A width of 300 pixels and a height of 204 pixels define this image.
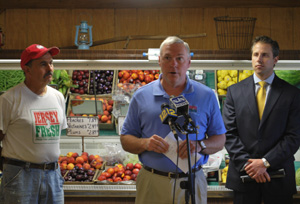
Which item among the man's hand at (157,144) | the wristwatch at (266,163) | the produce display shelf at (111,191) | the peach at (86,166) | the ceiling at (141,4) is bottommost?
the produce display shelf at (111,191)

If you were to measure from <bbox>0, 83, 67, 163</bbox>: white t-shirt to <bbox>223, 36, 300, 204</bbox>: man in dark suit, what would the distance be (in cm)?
141

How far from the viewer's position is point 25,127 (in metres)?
2.88

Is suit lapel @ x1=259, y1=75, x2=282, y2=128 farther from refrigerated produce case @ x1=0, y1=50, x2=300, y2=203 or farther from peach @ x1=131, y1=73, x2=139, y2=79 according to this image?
peach @ x1=131, y1=73, x2=139, y2=79

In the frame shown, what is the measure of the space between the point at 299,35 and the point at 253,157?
250 cm

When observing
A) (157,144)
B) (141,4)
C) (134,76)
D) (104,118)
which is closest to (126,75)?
(134,76)

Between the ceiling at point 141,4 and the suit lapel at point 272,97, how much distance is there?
1904 millimetres

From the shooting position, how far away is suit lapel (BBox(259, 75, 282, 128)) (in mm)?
3252

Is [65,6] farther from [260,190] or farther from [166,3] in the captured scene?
[260,190]

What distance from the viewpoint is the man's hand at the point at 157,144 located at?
2447mm

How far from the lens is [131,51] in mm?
3762

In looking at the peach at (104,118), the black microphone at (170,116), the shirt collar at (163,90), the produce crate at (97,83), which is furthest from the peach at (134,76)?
the black microphone at (170,116)

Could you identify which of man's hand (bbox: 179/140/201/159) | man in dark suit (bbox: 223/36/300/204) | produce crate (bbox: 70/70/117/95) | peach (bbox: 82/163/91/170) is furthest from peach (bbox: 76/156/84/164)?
man's hand (bbox: 179/140/201/159)

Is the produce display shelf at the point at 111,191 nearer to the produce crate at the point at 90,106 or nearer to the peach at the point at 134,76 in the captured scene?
the produce crate at the point at 90,106

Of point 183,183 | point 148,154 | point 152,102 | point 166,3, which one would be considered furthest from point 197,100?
point 166,3
